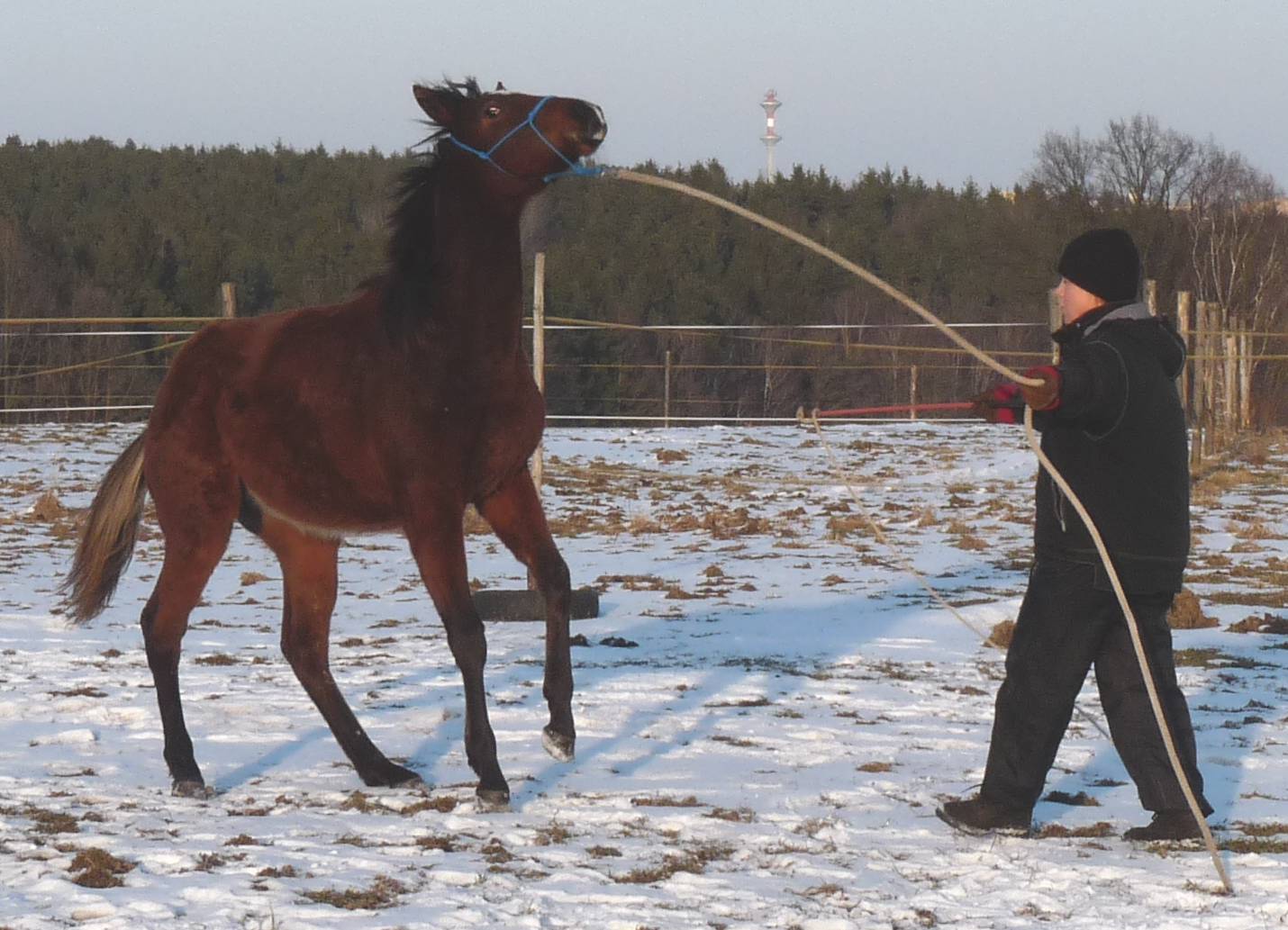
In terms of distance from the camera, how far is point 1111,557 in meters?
4.20

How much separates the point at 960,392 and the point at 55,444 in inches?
843

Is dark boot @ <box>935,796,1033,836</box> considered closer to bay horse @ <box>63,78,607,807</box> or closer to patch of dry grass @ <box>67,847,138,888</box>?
bay horse @ <box>63,78,607,807</box>

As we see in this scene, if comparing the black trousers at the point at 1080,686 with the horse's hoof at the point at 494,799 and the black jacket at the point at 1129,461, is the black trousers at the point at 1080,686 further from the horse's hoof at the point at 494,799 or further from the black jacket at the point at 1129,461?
the horse's hoof at the point at 494,799

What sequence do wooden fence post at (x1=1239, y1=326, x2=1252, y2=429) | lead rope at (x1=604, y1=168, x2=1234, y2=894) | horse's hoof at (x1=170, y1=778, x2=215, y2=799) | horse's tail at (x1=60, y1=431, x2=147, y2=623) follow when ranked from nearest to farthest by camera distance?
1. lead rope at (x1=604, y1=168, x2=1234, y2=894)
2. horse's hoof at (x1=170, y1=778, x2=215, y2=799)
3. horse's tail at (x1=60, y1=431, x2=147, y2=623)
4. wooden fence post at (x1=1239, y1=326, x2=1252, y2=429)

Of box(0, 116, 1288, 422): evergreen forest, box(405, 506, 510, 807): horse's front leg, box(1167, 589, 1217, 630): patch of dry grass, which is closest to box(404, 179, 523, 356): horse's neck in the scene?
box(405, 506, 510, 807): horse's front leg

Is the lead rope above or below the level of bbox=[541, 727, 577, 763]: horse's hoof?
above

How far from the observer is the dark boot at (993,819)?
437 centimetres

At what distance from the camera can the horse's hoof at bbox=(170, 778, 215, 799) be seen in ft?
15.9

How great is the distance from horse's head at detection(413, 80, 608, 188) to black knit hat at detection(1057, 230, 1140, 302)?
1488mm

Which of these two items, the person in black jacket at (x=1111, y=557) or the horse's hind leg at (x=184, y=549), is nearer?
the person in black jacket at (x=1111, y=557)

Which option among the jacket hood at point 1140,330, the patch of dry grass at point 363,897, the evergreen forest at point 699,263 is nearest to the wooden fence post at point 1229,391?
the evergreen forest at point 699,263

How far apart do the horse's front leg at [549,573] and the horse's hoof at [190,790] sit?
1.11m

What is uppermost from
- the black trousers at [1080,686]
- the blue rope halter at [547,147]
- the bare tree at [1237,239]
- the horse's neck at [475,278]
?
the bare tree at [1237,239]

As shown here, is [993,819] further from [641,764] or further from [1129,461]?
[641,764]
